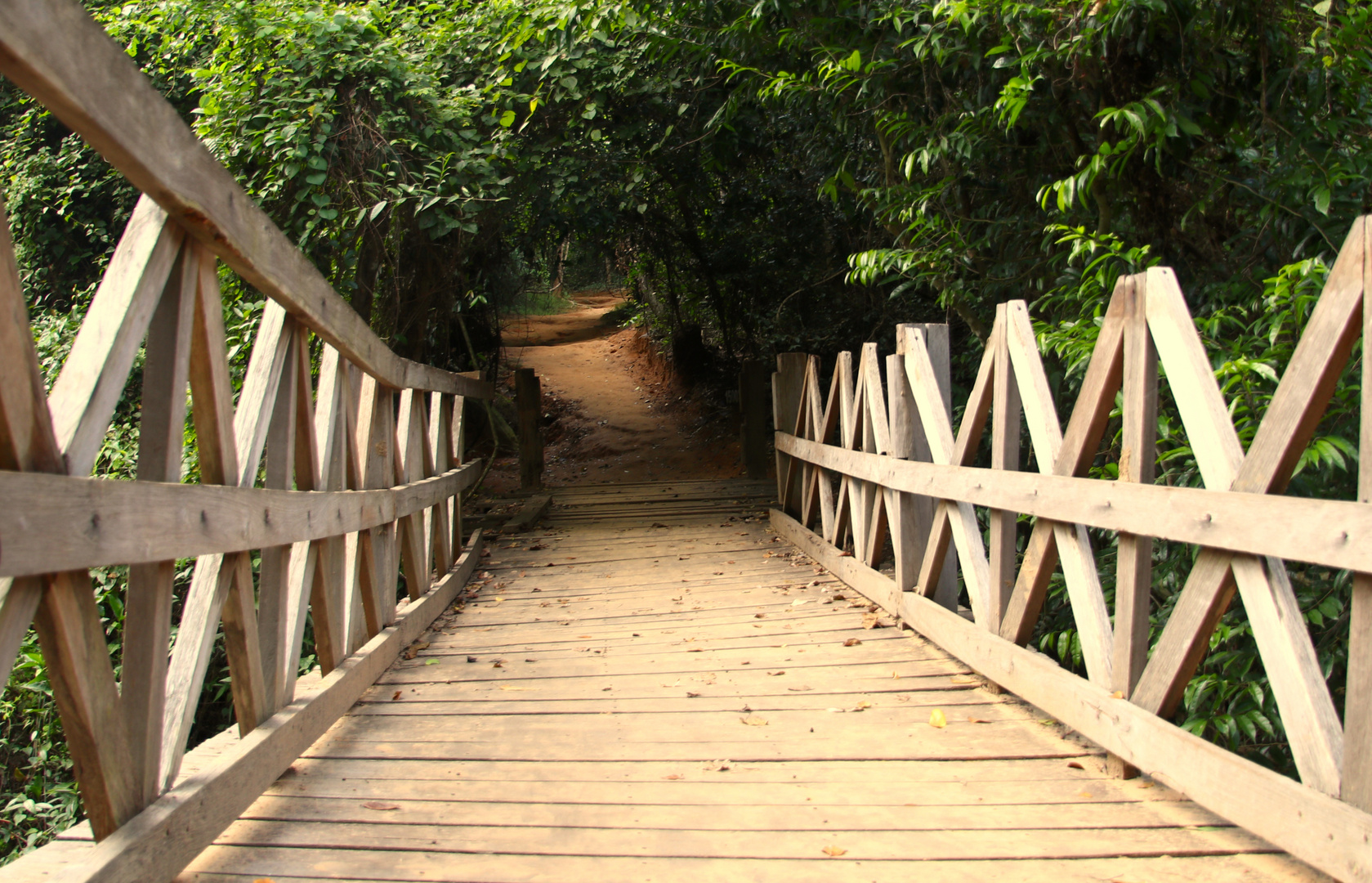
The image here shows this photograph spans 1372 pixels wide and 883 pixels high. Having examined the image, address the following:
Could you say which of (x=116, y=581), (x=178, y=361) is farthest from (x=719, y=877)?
(x=116, y=581)

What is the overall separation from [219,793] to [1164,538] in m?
2.58

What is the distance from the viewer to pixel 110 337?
5.99ft

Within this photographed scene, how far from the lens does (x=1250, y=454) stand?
6.79 feet

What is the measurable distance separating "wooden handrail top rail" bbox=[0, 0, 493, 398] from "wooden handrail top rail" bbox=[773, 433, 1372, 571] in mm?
2440

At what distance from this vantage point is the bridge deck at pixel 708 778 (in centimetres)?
223

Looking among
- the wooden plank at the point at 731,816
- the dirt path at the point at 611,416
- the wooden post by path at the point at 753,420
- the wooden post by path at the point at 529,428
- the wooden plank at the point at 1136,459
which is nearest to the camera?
the wooden plank at the point at 731,816

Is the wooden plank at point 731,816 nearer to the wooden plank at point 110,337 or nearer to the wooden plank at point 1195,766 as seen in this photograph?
the wooden plank at point 1195,766

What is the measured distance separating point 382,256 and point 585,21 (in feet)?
7.48

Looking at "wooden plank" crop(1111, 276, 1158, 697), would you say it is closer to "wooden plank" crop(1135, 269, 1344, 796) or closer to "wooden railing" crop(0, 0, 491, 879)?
"wooden plank" crop(1135, 269, 1344, 796)

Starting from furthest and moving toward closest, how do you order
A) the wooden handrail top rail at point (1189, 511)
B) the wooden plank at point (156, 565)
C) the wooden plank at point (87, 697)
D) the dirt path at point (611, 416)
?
the dirt path at point (611, 416)
the wooden plank at point (156, 565)
the wooden handrail top rail at point (1189, 511)
the wooden plank at point (87, 697)

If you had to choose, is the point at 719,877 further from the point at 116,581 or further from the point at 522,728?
the point at 116,581

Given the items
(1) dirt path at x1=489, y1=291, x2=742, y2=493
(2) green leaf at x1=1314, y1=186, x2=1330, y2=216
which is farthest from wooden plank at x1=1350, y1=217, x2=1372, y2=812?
(1) dirt path at x1=489, y1=291, x2=742, y2=493

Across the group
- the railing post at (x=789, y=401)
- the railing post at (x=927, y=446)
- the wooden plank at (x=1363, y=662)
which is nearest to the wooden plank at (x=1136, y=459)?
the wooden plank at (x=1363, y=662)

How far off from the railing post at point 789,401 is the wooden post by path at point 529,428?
3500 mm
